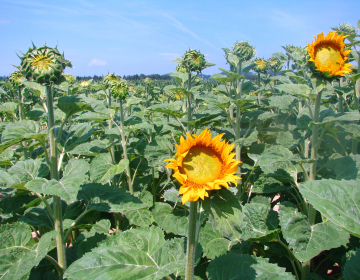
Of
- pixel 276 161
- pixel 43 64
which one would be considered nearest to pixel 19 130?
pixel 43 64

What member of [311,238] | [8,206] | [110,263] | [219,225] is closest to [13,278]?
[110,263]

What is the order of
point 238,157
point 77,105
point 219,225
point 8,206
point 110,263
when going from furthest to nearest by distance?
point 238,157 < point 8,206 < point 77,105 < point 110,263 < point 219,225

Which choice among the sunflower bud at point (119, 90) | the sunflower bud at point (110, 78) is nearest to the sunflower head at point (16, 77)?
the sunflower bud at point (110, 78)

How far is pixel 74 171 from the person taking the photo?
1.63m

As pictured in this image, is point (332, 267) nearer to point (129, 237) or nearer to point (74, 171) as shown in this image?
point (129, 237)

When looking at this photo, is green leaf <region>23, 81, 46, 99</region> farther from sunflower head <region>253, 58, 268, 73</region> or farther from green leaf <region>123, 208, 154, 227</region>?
sunflower head <region>253, 58, 268, 73</region>

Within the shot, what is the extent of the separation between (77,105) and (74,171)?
0.41 m

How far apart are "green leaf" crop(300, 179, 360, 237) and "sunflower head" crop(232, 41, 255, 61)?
2.33 meters

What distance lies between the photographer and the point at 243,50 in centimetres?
326

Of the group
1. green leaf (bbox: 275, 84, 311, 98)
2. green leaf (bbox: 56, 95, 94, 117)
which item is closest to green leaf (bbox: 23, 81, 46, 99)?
green leaf (bbox: 56, 95, 94, 117)

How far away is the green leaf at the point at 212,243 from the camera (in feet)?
5.84

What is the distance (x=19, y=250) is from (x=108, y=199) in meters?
0.55

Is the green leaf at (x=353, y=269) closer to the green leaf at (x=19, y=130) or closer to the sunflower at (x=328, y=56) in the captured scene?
the sunflower at (x=328, y=56)

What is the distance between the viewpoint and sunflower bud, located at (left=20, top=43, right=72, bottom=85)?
1.52 m
